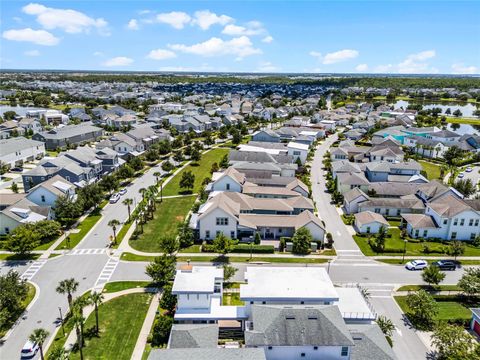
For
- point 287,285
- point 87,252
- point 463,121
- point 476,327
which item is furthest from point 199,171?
point 463,121

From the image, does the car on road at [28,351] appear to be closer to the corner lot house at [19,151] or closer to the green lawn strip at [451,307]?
the green lawn strip at [451,307]

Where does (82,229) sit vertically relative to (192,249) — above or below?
above

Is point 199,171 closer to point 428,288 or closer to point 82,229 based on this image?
point 82,229

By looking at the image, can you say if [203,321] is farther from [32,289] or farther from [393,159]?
[393,159]

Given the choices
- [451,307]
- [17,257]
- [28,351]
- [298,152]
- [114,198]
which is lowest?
[451,307]

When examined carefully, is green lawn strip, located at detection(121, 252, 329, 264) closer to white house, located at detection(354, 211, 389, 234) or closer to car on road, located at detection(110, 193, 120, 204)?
white house, located at detection(354, 211, 389, 234)

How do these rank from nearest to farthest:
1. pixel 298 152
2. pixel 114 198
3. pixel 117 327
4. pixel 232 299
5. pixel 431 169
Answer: pixel 117 327 → pixel 232 299 → pixel 114 198 → pixel 431 169 → pixel 298 152

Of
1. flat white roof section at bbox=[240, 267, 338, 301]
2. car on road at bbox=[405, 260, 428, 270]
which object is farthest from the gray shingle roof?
car on road at bbox=[405, 260, 428, 270]

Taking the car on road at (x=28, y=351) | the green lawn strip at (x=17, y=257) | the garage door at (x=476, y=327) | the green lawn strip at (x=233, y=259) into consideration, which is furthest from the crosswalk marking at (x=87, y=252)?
the garage door at (x=476, y=327)

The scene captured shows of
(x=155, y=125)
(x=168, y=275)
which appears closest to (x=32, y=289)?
(x=168, y=275)
